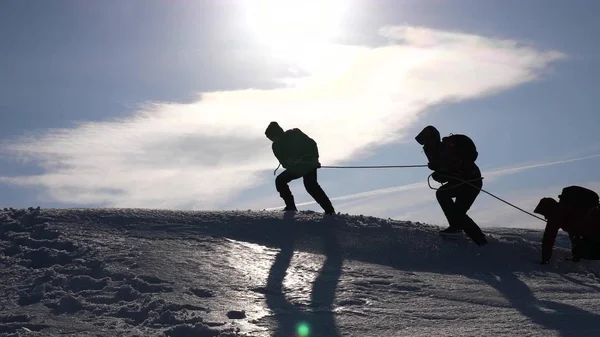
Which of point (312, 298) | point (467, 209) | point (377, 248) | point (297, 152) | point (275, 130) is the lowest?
point (312, 298)

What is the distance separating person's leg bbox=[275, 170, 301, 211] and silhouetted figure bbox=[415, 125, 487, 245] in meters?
2.59

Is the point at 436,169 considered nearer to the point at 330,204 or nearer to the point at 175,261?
the point at 330,204

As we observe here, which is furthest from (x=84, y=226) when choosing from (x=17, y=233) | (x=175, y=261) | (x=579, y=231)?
(x=579, y=231)

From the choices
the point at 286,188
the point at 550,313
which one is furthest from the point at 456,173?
the point at 550,313

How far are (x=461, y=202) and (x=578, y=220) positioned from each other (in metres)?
1.65

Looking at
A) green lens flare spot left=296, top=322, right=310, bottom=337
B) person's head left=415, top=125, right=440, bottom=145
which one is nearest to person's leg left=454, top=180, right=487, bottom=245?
person's head left=415, top=125, right=440, bottom=145

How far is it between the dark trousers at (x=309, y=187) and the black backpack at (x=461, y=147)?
8.18 feet

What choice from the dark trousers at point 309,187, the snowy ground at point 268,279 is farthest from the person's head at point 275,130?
the snowy ground at point 268,279

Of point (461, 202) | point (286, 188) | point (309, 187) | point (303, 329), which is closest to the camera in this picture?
point (303, 329)

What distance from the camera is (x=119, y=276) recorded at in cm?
684

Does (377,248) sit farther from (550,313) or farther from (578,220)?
(550,313)

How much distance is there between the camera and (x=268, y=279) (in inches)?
280

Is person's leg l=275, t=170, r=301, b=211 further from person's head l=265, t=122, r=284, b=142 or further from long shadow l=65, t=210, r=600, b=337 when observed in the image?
long shadow l=65, t=210, r=600, b=337

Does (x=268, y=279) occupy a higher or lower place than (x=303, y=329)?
higher
